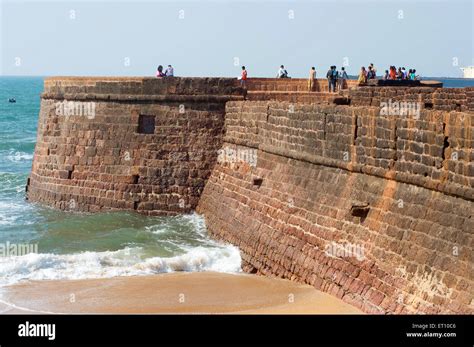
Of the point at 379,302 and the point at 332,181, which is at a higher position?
the point at 332,181

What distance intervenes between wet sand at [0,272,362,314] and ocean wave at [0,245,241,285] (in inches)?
12.6

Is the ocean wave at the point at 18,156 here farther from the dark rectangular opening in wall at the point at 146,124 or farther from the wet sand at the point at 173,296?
the wet sand at the point at 173,296

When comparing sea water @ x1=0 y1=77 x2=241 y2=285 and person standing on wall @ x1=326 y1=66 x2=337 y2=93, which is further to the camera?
person standing on wall @ x1=326 y1=66 x2=337 y2=93

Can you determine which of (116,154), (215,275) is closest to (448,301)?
(215,275)

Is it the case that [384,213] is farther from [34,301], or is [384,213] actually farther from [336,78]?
[336,78]

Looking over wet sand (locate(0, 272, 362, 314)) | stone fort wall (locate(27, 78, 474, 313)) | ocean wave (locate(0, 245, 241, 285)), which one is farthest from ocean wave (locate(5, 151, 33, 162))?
wet sand (locate(0, 272, 362, 314))

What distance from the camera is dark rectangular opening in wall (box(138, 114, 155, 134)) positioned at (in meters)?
17.6

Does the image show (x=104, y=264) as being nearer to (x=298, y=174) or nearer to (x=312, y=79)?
(x=298, y=174)

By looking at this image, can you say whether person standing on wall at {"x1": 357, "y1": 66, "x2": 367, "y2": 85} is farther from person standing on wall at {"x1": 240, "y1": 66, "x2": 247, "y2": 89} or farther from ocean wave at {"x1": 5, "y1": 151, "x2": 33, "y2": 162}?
ocean wave at {"x1": 5, "y1": 151, "x2": 33, "y2": 162}

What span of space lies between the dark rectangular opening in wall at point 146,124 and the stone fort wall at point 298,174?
0.07m

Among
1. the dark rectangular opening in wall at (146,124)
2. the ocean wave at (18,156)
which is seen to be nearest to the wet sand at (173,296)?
the dark rectangular opening in wall at (146,124)

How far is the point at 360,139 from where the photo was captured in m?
11.9

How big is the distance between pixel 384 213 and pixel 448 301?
73.7 inches

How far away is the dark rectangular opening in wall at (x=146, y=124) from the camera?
17.6 meters
